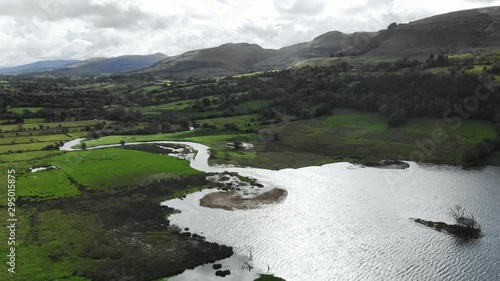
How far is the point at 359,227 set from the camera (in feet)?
220

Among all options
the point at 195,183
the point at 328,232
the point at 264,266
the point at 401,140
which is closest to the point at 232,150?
the point at 195,183

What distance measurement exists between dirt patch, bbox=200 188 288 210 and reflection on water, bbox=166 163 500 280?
2284 mm

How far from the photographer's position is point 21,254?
5619cm

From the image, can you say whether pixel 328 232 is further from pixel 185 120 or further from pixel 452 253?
pixel 185 120

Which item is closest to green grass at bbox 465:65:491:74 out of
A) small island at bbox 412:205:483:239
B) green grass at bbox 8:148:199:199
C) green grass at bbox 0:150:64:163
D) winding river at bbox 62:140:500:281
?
winding river at bbox 62:140:500:281

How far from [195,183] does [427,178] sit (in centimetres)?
5891

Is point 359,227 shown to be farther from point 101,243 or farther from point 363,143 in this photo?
point 363,143

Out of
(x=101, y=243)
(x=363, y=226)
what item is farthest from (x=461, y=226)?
(x=101, y=243)

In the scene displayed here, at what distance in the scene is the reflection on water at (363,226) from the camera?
2149 inches

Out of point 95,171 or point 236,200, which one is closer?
point 236,200

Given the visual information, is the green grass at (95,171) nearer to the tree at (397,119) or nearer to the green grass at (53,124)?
the green grass at (53,124)

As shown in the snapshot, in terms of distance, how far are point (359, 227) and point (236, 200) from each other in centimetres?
2761

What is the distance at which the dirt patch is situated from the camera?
79125mm

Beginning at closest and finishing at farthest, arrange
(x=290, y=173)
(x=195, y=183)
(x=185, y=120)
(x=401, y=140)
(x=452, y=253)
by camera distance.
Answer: (x=452, y=253) < (x=195, y=183) < (x=290, y=173) < (x=401, y=140) < (x=185, y=120)
